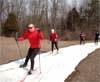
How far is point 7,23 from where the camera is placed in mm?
56344

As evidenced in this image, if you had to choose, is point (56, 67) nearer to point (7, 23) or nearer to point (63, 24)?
point (7, 23)

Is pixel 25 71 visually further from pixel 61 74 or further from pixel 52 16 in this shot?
pixel 52 16

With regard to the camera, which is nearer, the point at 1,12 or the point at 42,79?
the point at 42,79

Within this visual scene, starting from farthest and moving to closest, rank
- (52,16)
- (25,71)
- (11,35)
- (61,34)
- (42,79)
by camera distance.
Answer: (52,16)
(61,34)
(11,35)
(25,71)
(42,79)

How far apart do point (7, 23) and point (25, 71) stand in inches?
1741

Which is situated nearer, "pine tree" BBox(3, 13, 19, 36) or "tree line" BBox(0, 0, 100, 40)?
"pine tree" BBox(3, 13, 19, 36)

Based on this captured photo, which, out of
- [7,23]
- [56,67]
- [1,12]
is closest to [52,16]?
[1,12]

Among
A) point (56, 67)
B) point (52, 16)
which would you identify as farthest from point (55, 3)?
point (56, 67)

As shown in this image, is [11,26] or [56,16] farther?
[56,16]

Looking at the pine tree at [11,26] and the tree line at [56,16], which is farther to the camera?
the tree line at [56,16]

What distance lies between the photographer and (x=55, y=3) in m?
77.5

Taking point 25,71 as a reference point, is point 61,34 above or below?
below

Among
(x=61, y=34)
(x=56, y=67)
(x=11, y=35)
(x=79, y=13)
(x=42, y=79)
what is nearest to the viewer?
(x=42, y=79)

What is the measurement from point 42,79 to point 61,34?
5651cm
